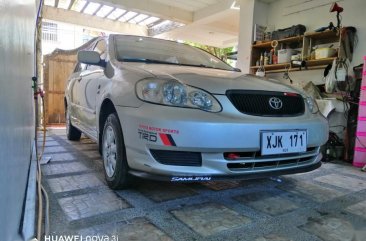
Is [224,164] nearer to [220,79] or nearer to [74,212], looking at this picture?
[220,79]

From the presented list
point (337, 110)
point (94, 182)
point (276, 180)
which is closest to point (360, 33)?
point (337, 110)

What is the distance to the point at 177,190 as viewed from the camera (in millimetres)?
1910

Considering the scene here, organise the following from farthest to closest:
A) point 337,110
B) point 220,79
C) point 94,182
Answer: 1. point 337,110
2. point 94,182
3. point 220,79

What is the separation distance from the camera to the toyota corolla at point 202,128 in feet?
4.69

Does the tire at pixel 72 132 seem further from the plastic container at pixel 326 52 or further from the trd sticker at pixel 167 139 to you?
the plastic container at pixel 326 52

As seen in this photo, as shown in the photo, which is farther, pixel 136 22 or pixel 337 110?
pixel 136 22

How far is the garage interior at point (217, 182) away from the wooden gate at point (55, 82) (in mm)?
1286

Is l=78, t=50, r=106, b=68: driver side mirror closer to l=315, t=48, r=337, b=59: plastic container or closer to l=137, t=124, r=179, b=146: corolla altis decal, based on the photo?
l=137, t=124, r=179, b=146: corolla altis decal

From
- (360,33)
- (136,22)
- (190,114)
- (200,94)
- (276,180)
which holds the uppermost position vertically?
(136,22)

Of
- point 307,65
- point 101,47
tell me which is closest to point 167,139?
point 101,47

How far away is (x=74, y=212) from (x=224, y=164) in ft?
2.69

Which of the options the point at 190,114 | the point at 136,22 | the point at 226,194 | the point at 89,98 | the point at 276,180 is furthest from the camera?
the point at 136,22

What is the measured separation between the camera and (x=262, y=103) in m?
1.64

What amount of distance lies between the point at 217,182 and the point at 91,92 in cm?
126
